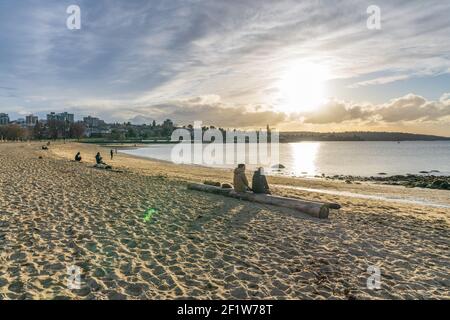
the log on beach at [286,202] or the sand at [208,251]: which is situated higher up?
the log on beach at [286,202]

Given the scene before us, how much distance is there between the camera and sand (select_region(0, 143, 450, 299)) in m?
6.38

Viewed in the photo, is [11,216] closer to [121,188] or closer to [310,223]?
[121,188]

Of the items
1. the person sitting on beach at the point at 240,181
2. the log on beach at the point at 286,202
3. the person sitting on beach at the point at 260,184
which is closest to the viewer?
the log on beach at the point at 286,202

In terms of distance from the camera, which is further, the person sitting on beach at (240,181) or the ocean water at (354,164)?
the ocean water at (354,164)

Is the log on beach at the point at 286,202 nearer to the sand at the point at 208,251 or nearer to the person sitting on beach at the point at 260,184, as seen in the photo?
the person sitting on beach at the point at 260,184

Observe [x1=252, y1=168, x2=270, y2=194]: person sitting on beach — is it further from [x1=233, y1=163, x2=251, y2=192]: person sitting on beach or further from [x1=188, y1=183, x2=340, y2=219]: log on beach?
[x1=233, y1=163, x2=251, y2=192]: person sitting on beach

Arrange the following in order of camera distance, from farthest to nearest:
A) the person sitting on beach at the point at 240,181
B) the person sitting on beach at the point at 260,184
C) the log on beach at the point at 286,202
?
the person sitting on beach at the point at 240,181
the person sitting on beach at the point at 260,184
the log on beach at the point at 286,202

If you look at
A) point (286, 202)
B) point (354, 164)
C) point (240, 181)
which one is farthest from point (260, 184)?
point (354, 164)

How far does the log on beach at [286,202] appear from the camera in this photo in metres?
12.9

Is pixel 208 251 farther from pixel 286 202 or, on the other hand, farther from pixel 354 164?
pixel 354 164

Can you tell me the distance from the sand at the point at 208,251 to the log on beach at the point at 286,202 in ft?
1.69

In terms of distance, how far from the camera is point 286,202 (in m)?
14.1

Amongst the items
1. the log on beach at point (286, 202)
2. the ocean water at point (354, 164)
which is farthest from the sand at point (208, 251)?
the ocean water at point (354, 164)
